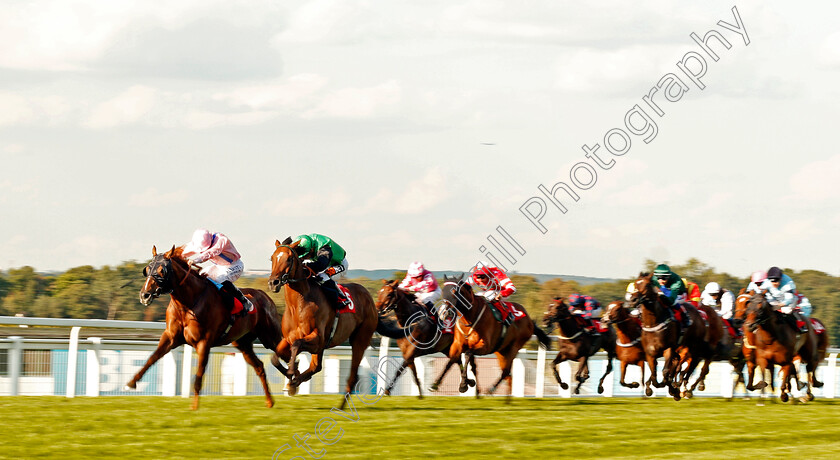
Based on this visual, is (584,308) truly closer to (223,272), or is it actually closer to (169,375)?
(169,375)

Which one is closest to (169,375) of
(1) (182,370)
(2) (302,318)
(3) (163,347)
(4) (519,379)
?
(1) (182,370)

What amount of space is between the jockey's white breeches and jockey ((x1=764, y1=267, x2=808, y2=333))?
6.88m

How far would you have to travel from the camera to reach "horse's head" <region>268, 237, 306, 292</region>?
926 cm

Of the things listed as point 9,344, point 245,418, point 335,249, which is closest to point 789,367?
point 335,249

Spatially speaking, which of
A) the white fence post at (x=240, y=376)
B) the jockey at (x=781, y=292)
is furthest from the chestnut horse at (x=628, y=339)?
the white fence post at (x=240, y=376)

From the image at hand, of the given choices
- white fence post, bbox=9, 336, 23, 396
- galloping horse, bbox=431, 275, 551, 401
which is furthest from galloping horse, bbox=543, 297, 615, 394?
white fence post, bbox=9, 336, 23, 396

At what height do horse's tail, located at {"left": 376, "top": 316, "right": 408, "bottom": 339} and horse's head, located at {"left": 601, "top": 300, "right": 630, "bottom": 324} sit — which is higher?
horse's head, located at {"left": 601, "top": 300, "right": 630, "bottom": 324}

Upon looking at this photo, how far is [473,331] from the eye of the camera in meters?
12.7

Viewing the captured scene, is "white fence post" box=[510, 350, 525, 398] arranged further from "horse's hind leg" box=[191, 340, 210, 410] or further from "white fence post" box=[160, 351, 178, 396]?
"horse's hind leg" box=[191, 340, 210, 410]

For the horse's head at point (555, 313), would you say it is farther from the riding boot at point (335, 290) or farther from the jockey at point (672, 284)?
the riding boot at point (335, 290)

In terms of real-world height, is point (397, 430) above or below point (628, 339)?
below

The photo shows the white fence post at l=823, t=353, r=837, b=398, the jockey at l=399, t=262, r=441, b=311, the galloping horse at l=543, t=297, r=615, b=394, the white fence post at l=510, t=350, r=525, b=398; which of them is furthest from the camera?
the white fence post at l=823, t=353, r=837, b=398

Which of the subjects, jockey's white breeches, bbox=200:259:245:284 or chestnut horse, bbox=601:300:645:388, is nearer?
jockey's white breeches, bbox=200:259:245:284

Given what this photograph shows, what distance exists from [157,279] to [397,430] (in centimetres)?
236
